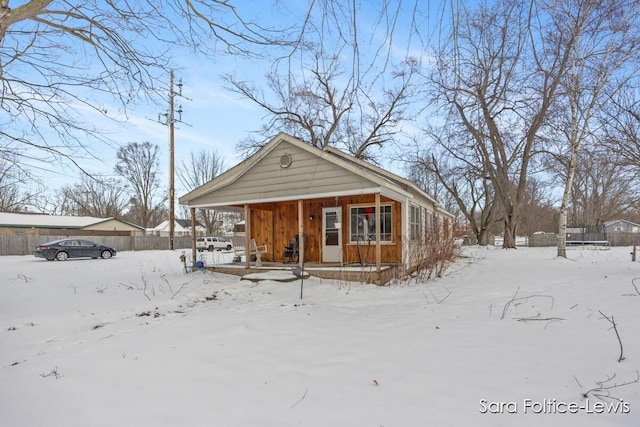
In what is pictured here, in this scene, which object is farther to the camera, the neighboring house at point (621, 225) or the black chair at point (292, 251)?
the neighboring house at point (621, 225)

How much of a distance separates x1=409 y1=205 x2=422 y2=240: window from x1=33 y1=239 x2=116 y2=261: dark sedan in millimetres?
18114

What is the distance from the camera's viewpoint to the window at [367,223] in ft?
35.6

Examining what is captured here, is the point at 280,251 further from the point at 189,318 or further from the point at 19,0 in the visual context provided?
the point at 19,0

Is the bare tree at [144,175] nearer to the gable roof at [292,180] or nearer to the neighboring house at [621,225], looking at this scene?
the gable roof at [292,180]

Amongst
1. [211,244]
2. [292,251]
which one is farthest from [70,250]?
[292,251]

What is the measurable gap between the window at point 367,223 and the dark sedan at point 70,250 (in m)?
16.5

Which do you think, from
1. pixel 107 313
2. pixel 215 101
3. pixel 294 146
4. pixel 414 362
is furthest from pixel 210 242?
pixel 414 362

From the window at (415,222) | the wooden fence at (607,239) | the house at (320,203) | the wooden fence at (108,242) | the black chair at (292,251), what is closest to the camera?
the house at (320,203)

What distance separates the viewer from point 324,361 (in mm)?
3365

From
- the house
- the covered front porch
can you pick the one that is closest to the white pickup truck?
the house

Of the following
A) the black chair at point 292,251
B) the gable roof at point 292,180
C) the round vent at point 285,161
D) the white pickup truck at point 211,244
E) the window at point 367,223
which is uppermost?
the round vent at point 285,161

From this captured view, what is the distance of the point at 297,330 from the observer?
14.9ft

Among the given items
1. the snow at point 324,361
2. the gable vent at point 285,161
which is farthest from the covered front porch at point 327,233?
the snow at point 324,361

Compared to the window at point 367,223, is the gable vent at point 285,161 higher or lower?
higher
